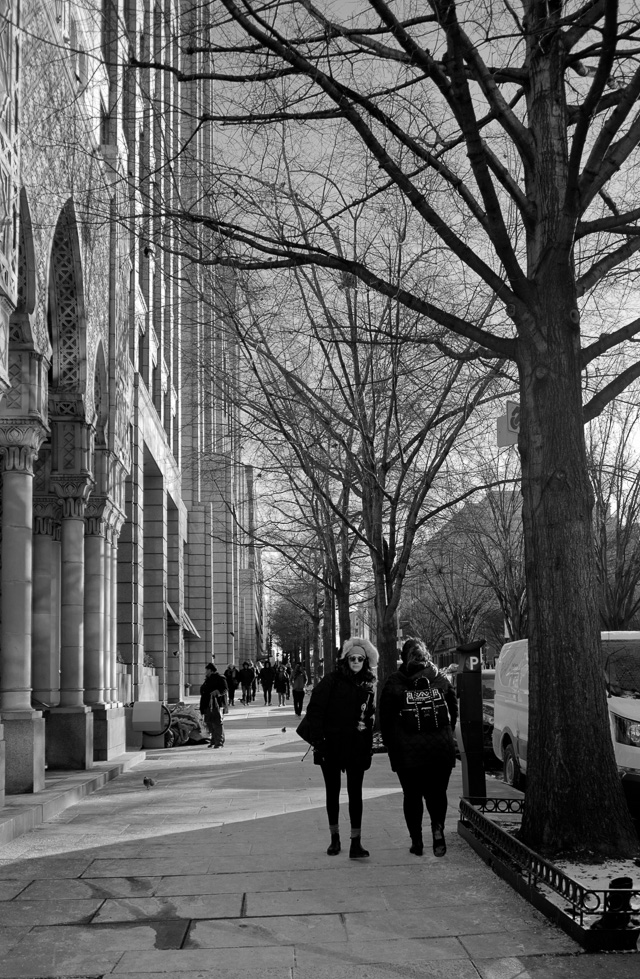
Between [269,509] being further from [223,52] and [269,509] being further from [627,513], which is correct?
[223,52]

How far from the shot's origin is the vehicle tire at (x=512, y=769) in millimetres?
13852

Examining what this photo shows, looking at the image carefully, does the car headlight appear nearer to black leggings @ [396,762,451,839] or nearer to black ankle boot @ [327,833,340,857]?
black leggings @ [396,762,451,839]

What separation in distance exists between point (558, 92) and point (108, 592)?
1273 centimetres

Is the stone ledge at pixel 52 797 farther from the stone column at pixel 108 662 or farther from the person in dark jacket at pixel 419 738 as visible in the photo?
the person in dark jacket at pixel 419 738

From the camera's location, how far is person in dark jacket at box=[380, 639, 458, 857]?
352 inches

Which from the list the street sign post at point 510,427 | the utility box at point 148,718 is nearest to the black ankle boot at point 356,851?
the street sign post at point 510,427

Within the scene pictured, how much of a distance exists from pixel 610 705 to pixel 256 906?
15.6 feet

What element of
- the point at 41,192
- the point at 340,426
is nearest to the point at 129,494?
the point at 340,426

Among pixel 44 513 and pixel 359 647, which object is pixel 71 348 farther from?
pixel 359 647

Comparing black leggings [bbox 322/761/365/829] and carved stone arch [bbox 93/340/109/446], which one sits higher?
carved stone arch [bbox 93/340/109/446]

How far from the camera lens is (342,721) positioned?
30.1 ft


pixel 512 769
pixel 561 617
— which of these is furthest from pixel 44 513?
pixel 561 617

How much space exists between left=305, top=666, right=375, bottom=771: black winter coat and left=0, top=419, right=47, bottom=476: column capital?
6.08m

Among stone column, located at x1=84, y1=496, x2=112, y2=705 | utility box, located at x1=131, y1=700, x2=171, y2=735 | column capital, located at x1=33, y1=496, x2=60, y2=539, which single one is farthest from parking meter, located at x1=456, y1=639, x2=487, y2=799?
utility box, located at x1=131, y1=700, x2=171, y2=735
